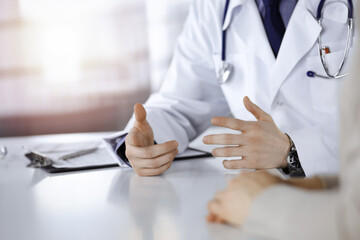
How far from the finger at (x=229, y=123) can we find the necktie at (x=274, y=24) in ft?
1.28

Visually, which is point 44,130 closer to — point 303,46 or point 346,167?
point 303,46

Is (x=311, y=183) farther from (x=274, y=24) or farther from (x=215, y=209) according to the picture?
(x=274, y=24)

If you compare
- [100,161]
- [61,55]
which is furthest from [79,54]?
[100,161]

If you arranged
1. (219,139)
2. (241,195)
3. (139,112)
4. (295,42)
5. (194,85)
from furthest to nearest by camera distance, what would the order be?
(194,85) < (295,42) < (139,112) < (219,139) < (241,195)

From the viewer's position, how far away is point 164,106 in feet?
4.80

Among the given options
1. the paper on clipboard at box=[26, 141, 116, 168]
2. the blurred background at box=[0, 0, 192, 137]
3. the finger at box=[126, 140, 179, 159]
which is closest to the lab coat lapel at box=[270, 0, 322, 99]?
the finger at box=[126, 140, 179, 159]

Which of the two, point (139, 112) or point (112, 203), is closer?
point (112, 203)

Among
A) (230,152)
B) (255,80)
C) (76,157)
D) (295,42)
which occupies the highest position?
(295,42)

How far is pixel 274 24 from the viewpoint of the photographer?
1374 millimetres

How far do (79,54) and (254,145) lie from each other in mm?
1823

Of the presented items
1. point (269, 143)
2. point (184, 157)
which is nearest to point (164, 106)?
point (184, 157)

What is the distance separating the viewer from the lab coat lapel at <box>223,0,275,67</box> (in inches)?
53.4

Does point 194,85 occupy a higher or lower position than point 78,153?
higher

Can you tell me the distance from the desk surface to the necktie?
439 mm
